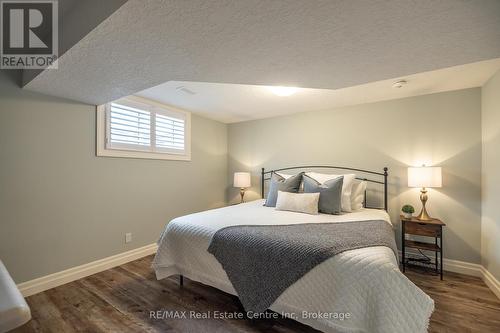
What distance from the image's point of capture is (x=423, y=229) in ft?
8.17

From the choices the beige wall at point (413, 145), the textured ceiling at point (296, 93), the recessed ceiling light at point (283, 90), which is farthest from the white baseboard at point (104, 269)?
the recessed ceiling light at point (283, 90)

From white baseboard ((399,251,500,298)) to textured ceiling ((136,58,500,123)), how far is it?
2092 mm

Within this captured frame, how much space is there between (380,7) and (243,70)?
951 mm

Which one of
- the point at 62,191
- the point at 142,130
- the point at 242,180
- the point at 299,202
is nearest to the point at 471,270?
the point at 299,202

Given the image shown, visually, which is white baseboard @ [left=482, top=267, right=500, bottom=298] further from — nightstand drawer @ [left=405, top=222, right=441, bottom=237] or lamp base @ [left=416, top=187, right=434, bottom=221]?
lamp base @ [left=416, top=187, right=434, bottom=221]

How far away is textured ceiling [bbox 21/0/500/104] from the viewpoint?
1051 millimetres

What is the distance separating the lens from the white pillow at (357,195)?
2809mm

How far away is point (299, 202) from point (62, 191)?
2.63 m

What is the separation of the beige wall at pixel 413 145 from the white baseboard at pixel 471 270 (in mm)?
63

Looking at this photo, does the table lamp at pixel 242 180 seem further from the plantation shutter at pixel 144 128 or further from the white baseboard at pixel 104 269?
the white baseboard at pixel 104 269

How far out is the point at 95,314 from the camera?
180cm

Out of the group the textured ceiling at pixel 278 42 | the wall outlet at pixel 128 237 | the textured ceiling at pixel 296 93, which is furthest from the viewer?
the wall outlet at pixel 128 237

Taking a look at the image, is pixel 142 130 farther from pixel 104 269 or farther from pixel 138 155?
pixel 104 269

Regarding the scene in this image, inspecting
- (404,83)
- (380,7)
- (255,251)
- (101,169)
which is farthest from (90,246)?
(404,83)
